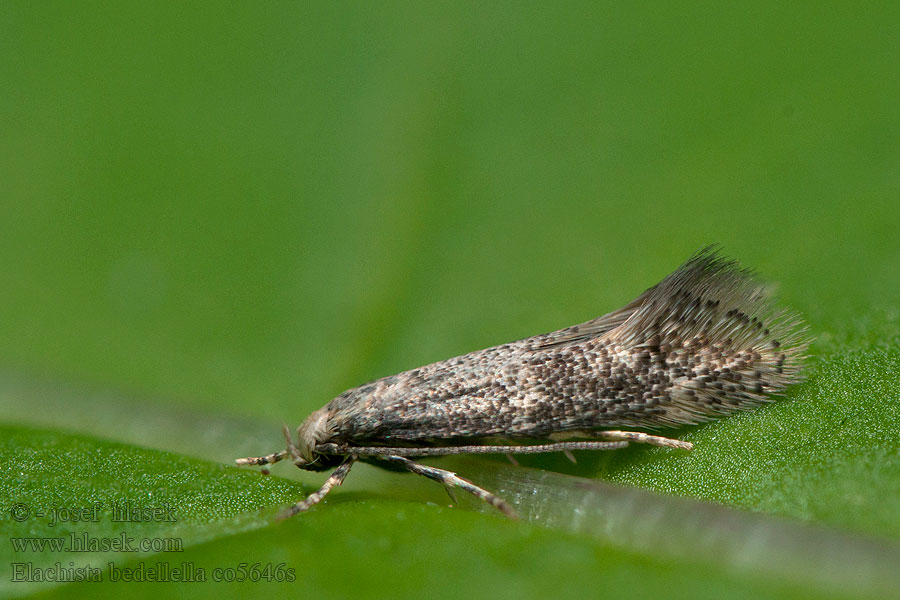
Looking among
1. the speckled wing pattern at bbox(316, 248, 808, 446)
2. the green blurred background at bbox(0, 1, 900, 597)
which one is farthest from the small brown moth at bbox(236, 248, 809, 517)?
the green blurred background at bbox(0, 1, 900, 597)

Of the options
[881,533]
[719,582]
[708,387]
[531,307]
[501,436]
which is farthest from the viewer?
[531,307]

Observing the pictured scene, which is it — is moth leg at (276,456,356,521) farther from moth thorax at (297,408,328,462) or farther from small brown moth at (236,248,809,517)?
moth thorax at (297,408,328,462)

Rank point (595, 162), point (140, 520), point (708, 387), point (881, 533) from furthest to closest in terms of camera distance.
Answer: point (595, 162), point (708, 387), point (140, 520), point (881, 533)

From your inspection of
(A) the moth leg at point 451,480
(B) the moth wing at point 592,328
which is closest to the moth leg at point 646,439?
(B) the moth wing at point 592,328

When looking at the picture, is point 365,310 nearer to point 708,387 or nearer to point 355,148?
point 355,148

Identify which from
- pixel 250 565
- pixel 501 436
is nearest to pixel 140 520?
pixel 250 565

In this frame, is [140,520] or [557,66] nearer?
[140,520]

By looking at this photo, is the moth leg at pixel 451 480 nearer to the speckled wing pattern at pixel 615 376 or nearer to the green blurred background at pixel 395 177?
the speckled wing pattern at pixel 615 376

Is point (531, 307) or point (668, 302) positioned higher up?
point (531, 307)
